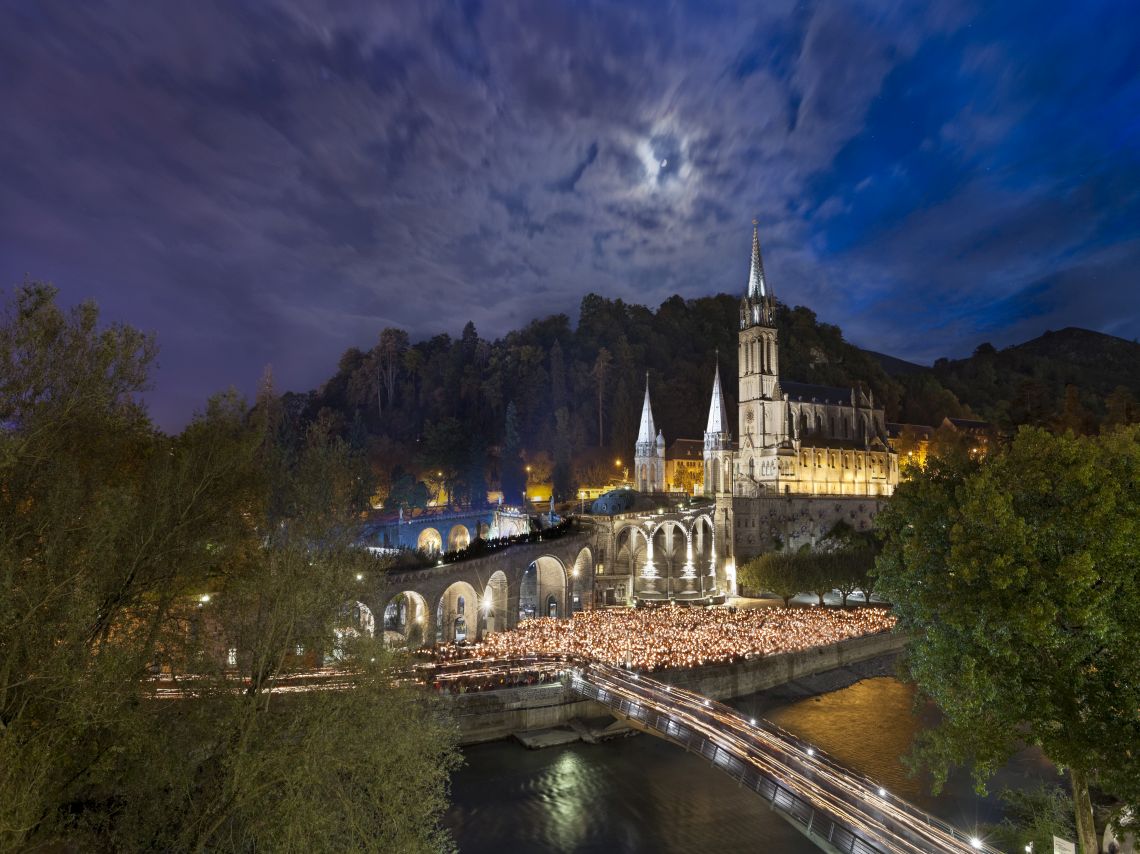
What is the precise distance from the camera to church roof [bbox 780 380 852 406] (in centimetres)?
7891

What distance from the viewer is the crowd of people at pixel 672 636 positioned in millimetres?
30797

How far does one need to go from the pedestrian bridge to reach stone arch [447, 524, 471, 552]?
38.6 metres

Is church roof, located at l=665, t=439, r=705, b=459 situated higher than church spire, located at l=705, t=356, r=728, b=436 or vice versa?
church spire, located at l=705, t=356, r=728, b=436

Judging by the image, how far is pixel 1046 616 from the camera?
12047 millimetres

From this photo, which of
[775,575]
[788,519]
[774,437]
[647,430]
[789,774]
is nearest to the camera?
[789,774]

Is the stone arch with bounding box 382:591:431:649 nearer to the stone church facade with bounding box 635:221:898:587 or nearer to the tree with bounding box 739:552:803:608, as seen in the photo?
the tree with bounding box 739:552:803:608

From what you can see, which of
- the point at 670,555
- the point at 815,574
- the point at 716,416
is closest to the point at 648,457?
the point at 716,416

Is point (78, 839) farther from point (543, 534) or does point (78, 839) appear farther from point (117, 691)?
point (543, 534)

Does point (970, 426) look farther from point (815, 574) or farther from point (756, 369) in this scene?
point (815, 574)

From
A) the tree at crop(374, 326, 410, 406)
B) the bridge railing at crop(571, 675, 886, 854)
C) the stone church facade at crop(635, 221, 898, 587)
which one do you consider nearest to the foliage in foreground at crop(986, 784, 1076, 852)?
the bridge railing at crop(571, 675, 886, 854)

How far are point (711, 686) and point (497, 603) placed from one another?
43.8 ft

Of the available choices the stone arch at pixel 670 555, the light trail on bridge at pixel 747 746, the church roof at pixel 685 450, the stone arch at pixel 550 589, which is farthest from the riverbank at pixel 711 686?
the church roof at pixel 685 450

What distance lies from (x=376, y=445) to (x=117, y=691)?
75697 millimetres

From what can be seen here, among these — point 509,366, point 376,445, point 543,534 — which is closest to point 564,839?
point 543,534
